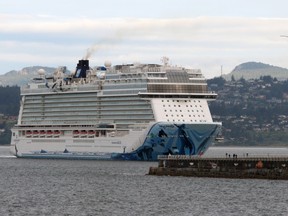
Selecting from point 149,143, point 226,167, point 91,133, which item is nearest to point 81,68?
point 91,133

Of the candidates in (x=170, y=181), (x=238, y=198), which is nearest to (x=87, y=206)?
(x=238, y=198)

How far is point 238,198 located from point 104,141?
61.7 m

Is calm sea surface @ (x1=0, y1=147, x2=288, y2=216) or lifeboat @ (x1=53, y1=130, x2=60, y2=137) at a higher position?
lifeboat @ (x1=53, y1=130, x2=60, y2=137)

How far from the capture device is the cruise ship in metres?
145

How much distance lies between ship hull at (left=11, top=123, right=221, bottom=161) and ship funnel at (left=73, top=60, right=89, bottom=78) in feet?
41.8

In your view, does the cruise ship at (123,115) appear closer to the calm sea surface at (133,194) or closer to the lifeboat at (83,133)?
the lifeboat at (83,133)

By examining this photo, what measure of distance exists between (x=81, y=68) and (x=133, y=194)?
7274cm

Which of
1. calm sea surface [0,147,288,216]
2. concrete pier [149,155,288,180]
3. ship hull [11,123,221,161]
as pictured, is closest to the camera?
calm sea surface [0,147,288,216]

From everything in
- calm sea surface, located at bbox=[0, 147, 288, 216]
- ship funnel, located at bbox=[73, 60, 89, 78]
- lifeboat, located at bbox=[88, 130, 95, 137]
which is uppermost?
ship funnel, located at bbox=[73, 60, 89, 78]

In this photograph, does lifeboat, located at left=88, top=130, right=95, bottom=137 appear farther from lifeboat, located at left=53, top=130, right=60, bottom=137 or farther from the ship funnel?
the ship funnel

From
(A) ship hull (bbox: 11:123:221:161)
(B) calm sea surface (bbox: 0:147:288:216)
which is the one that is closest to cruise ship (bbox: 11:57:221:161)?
(A) ship hull (bbox: 11:123:221:161)

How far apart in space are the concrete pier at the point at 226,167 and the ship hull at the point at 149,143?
2357cm

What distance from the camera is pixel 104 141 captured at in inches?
5965

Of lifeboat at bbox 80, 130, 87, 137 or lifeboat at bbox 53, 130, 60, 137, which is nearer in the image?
lifeboat at bbox 80, 130, 87, 137
